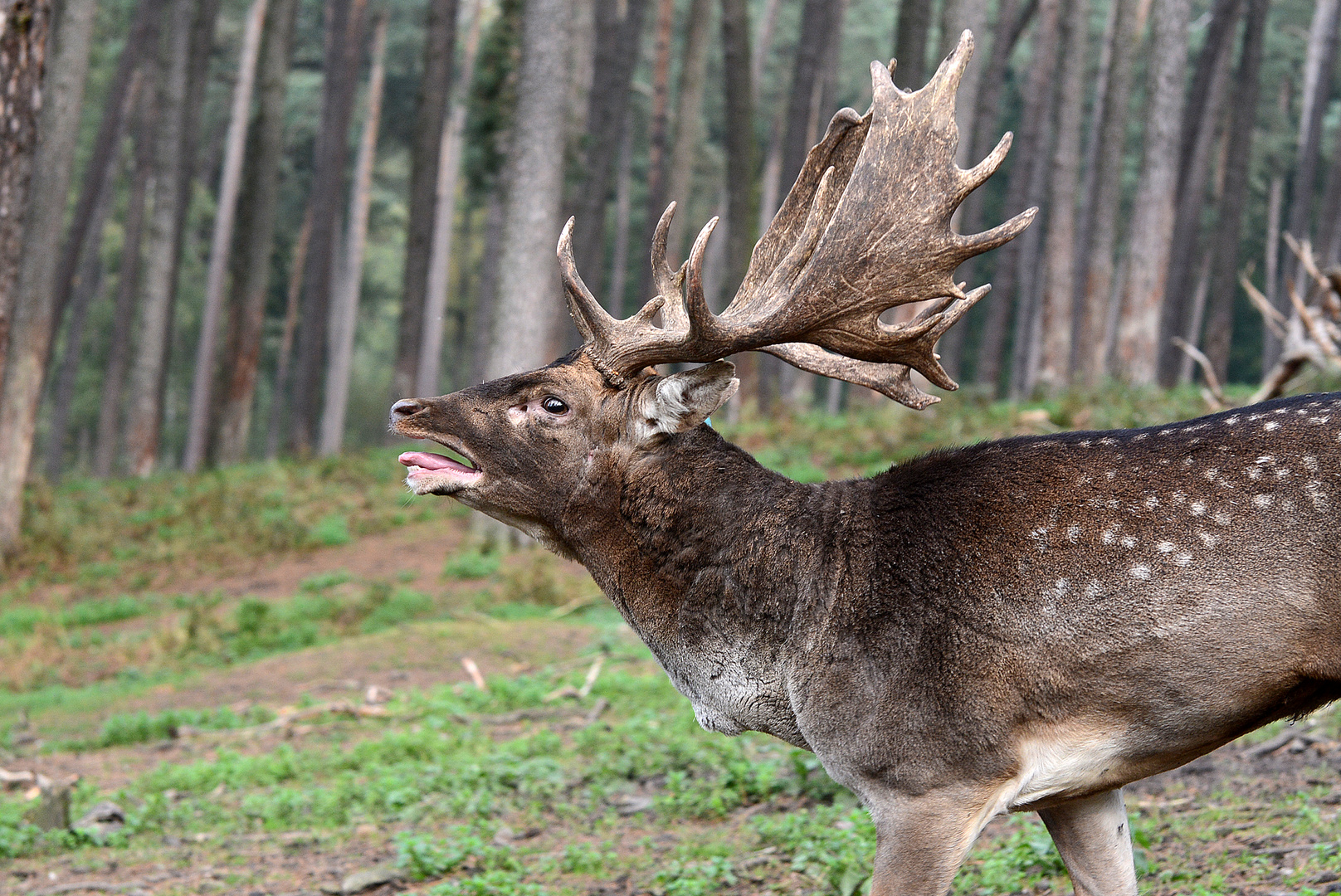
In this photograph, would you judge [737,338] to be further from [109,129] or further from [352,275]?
[352,275]

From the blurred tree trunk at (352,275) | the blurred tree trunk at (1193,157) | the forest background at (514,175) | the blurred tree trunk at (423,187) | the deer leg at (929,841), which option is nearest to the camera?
the deer leg at (929,841)

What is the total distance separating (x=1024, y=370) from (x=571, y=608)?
26293 mm

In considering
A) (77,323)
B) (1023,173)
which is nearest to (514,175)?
(1023,173)

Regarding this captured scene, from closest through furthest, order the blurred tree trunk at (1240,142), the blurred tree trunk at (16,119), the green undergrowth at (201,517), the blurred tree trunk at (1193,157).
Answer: the blurred tree trunk at (16,119), the green undergrowth at (201,517), the blurred tree trunk at (1193,157), the blurred tree trunk at (1240,142)

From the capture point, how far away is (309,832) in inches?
271

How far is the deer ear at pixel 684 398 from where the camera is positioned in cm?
472

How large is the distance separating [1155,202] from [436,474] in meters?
16.3

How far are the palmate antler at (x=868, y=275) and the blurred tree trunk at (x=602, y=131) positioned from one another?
19.4 meters

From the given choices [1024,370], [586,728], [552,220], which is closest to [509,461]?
[586,728]

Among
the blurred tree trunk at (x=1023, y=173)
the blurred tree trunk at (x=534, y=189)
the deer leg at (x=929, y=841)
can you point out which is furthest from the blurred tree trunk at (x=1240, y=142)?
the deer leg at (x=929, y=841)

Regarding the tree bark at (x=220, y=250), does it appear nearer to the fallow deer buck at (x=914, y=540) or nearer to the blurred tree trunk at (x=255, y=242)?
the blurred tree trunk at (x=255, y=242)

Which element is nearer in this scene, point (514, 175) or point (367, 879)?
point (367, 879)

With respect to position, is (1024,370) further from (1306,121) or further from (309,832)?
(309,832)

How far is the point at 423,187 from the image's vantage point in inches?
962
